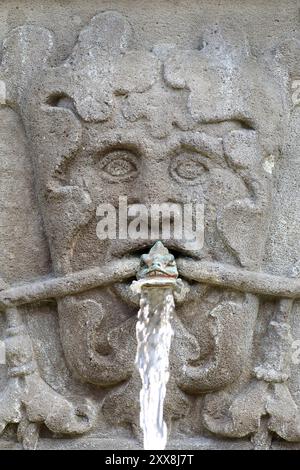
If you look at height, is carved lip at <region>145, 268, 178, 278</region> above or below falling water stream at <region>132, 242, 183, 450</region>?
above

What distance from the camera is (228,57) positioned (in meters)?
3.06

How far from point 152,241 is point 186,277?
0.37 feet

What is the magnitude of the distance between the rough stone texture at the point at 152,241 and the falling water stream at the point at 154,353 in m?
0.02

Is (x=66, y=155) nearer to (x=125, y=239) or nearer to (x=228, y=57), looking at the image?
(x=125, y=239)

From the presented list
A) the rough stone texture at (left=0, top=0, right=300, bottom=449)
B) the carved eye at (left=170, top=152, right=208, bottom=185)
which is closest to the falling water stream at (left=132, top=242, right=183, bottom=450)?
the rough stone texture at (left=0, top=0, right=300, bottom=449)

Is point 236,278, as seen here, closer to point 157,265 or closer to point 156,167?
point 157,265

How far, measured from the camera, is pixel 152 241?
120 inches

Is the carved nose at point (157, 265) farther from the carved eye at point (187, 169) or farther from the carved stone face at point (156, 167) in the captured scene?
the carved eye at point (187, 169)

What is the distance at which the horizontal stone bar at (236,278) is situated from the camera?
303 centimetres

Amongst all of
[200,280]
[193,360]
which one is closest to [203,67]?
[200,280]

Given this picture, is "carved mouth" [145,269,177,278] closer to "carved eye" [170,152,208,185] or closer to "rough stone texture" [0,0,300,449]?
"rough stone texture" [0,0,300,449]

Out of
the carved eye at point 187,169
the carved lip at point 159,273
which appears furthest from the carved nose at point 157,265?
the carved eye at point 187,169

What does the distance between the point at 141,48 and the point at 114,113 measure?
185 mm

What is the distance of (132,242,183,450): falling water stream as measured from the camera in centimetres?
302
